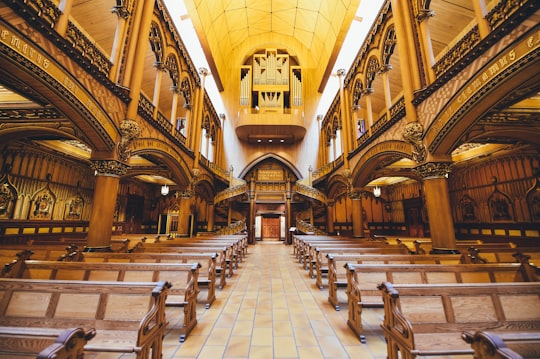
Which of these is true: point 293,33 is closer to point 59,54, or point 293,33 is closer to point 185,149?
point 185,149

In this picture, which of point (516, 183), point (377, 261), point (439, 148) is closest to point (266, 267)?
point (377, 261)

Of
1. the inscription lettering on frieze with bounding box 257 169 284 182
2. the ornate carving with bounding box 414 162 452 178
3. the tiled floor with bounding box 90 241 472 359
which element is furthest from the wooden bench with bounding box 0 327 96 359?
the inscription lettering on frieze with bounding box 257 169 284 182

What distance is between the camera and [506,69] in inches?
143

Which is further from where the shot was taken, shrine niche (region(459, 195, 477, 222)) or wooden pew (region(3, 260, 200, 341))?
shrine niche (region(459, 195, 477, 222))

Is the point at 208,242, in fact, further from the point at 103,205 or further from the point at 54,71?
the point at 54,71

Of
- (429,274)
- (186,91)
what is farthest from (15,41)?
(186,91)

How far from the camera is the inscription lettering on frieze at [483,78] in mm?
3371

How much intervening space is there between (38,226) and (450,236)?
1391 centimetres

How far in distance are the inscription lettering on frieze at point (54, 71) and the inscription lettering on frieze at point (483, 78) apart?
7718 millimetres

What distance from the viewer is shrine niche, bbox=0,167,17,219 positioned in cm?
765

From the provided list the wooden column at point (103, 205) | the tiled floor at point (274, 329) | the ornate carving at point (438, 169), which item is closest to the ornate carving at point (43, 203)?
the wooden column at point (103, 205)

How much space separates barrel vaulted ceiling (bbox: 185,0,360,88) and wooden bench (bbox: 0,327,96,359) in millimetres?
14695

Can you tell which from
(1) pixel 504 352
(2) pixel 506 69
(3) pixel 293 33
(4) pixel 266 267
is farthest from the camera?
(3) pixel 293 33

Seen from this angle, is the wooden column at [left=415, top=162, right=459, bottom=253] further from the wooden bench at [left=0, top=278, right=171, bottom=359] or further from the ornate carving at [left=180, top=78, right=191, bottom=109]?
the ornate carving at [left=180, top=78, right=191, bottom=109]
